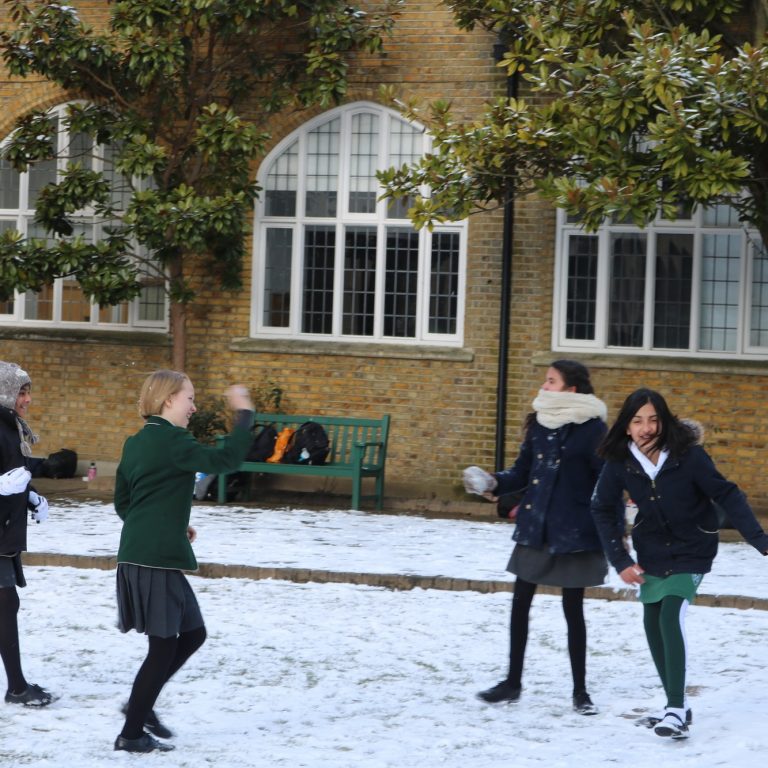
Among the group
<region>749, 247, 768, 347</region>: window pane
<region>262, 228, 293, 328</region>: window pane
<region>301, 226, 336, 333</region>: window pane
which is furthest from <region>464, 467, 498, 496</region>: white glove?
<region>262, 228, 293, 328</region>: window pane

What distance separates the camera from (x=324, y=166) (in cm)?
1623

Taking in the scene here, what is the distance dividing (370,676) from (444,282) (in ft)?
29.4

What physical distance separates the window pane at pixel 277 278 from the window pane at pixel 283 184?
0.81 ft

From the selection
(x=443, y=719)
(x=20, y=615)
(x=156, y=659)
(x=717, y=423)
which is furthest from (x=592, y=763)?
(x=717, y=423)

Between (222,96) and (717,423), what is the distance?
665 centimetres

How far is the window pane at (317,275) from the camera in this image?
16.3 metres

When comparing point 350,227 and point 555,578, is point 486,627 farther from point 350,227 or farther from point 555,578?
point 350,227

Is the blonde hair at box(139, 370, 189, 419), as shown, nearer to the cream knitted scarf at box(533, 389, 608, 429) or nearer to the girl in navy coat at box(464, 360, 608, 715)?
the girl in navy coat at box(464, 360, 608, 715)

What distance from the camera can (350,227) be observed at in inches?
637

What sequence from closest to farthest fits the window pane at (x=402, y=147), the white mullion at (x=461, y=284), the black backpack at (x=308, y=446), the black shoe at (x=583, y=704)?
the black shoe at (x=583, y=704), the black backpack at (x=308, y=446), the white mullion at (x=461, y=284), the window pane at (x=402, y=147)

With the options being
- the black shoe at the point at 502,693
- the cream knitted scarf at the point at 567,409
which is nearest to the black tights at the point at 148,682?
the black shoe at the point at 502,693

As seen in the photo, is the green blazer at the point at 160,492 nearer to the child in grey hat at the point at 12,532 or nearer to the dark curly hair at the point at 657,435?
the child in grey hat at the point at 12,532

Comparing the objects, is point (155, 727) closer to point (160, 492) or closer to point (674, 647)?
point (160, 492)

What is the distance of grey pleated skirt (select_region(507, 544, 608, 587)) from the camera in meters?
6.78
